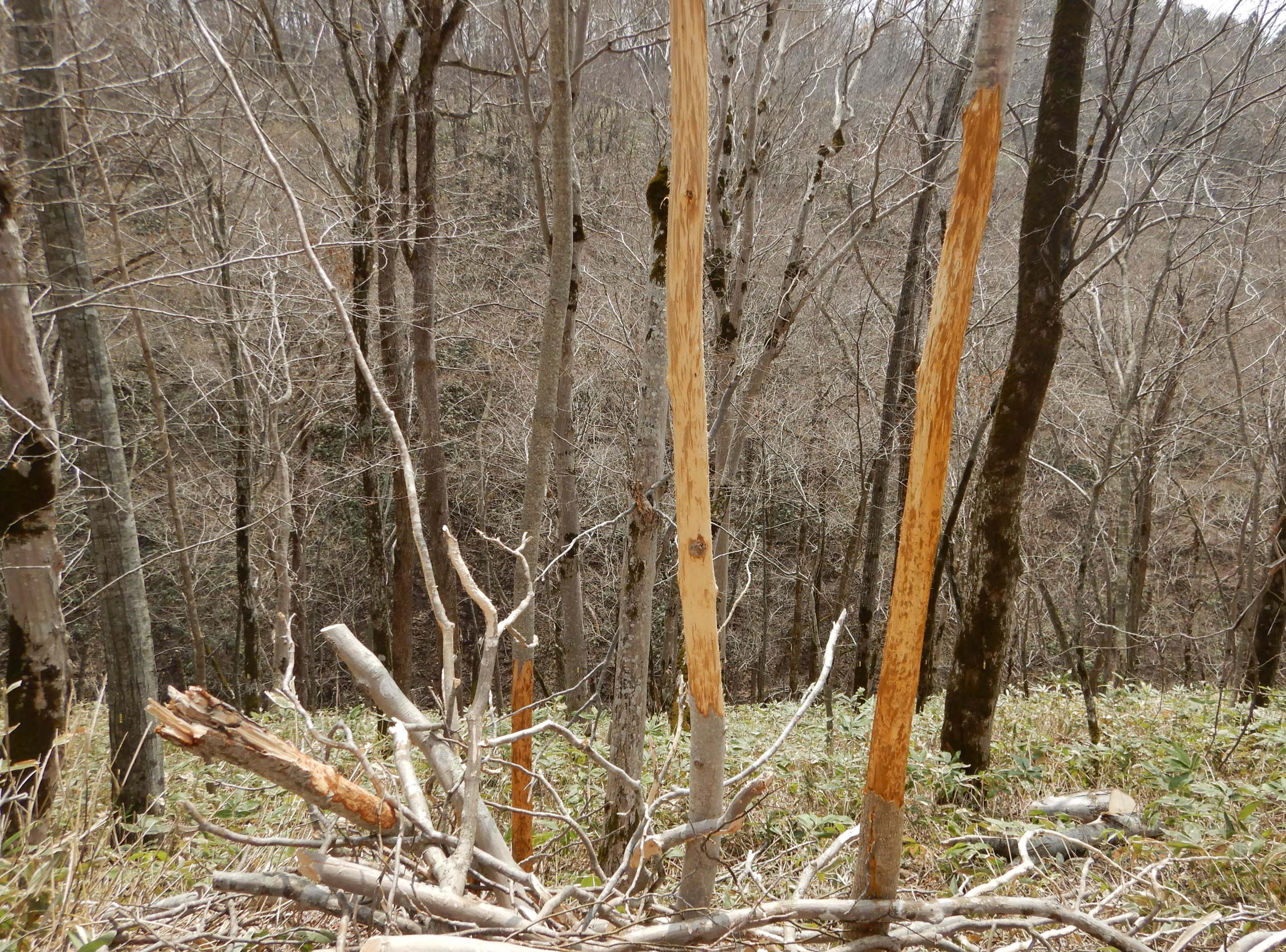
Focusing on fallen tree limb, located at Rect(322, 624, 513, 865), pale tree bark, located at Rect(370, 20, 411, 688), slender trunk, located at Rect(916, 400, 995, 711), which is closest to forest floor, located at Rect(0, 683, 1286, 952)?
fallen tree limb, located at Rect(322, 624, 513, 865)

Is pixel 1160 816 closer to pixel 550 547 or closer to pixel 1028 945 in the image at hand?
pixel 1028 945

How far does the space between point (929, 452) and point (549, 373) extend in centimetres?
277

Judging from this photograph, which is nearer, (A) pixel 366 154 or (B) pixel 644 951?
(B) pixel 644 951

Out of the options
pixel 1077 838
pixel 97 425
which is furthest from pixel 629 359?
pixel 1077 838

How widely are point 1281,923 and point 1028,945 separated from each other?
3.77 feet

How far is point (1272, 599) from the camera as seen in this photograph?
724 centimetres

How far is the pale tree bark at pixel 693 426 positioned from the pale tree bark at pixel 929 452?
38 centimetres

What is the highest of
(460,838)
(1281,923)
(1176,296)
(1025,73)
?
(1025,73)

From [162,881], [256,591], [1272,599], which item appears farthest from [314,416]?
[1272,599]

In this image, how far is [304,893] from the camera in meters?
1.71

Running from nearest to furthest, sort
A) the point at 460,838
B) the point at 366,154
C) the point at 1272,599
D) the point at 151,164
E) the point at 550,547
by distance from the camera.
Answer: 1. the point at 460,838
2. the point at 1272,599
3. the point at 366,154
4. the point at 151,164
5. the point at 550,547

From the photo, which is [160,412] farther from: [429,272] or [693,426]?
[693,426]

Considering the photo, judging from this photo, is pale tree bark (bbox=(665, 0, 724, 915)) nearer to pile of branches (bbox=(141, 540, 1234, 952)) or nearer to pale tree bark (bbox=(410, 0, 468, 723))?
pile of branches (bbox=(141, 540, 1234, 952))

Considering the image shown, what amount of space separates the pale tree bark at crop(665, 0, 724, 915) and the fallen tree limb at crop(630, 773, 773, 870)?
0.03 metres
